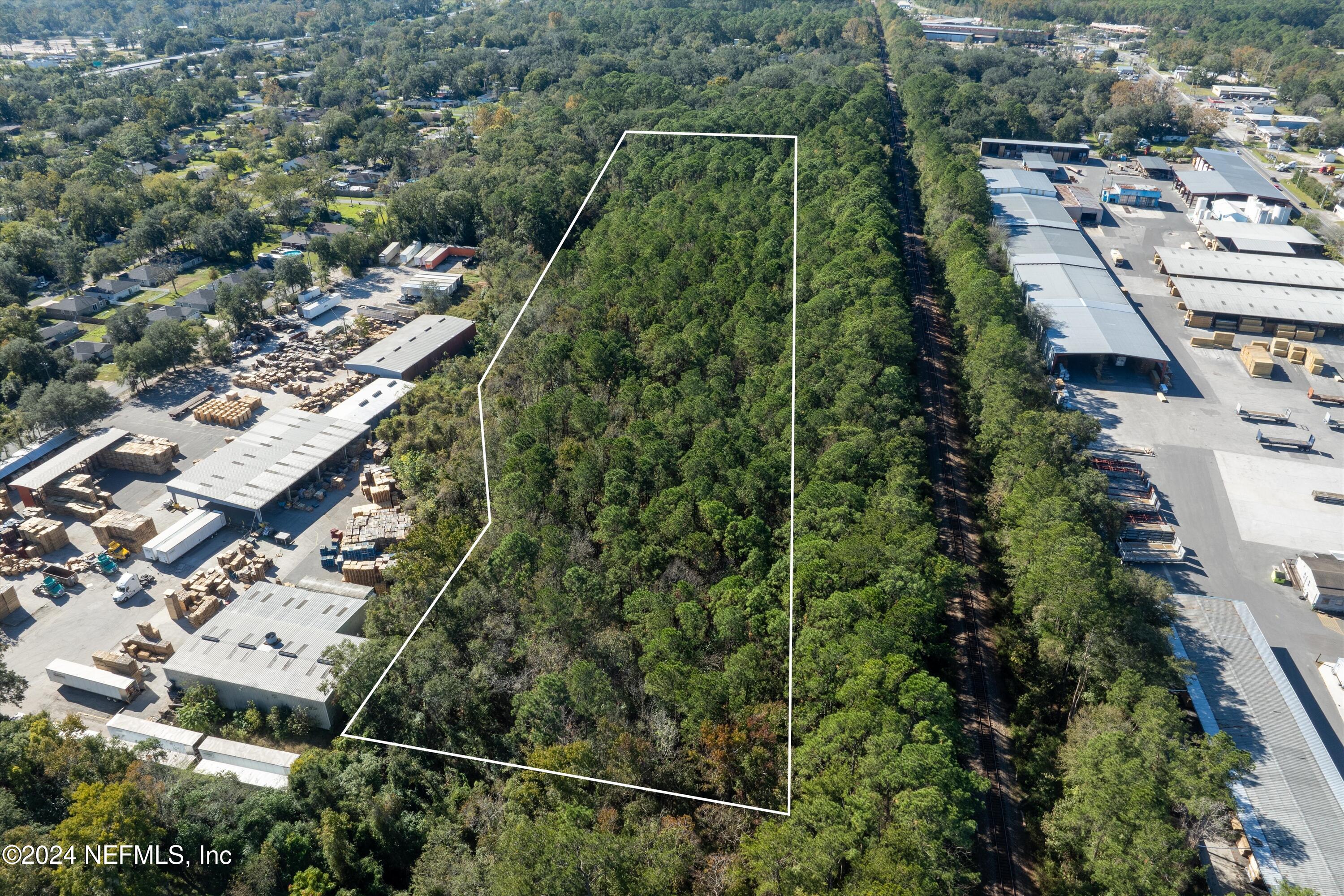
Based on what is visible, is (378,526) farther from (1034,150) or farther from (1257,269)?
(1034,150)

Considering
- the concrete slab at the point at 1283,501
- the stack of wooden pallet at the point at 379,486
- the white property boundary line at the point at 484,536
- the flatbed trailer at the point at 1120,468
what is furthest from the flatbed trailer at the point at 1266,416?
the stack of wooden pallet at the point at 379,486

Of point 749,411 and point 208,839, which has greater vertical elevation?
point 749,411

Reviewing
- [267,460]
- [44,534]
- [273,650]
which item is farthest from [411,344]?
[273,650]

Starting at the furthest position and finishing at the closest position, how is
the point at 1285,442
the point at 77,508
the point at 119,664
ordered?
the point at 1285,442, the point at 77,508, the point at 119,664

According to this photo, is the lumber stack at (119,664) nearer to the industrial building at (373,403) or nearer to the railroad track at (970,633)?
the industrial building at (373,403)

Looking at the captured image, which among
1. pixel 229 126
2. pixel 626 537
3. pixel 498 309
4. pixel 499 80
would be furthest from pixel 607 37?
pixel 626 537

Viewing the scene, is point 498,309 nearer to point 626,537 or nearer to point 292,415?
point 292,415
